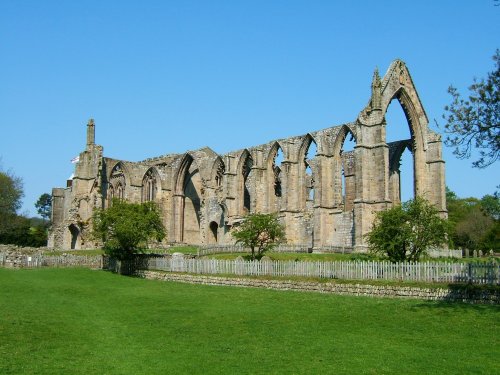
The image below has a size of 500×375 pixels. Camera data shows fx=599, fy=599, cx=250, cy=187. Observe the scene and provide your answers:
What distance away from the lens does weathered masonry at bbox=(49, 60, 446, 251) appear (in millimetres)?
41500

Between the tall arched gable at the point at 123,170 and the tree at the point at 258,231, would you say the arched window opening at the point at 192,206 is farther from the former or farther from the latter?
the tree at the point at 258,231

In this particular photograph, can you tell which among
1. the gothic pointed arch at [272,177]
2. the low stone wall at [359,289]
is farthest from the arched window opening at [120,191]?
the low stone wall at [359,289]

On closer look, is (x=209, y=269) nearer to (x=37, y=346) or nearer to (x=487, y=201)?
(x=37, y=346)

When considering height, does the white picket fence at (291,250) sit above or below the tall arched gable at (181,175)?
below

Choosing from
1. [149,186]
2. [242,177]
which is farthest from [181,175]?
[242,177]

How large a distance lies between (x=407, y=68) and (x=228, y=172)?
18.9 meters

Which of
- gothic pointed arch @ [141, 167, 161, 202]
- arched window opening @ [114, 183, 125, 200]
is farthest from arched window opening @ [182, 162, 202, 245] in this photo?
arched window opening @ [114, 183, 125, 200]

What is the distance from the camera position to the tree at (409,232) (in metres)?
27.2

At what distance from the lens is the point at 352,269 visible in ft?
83.3

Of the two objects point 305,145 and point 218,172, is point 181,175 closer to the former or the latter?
point 218,172

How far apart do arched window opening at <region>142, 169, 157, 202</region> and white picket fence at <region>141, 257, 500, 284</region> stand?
3031cm

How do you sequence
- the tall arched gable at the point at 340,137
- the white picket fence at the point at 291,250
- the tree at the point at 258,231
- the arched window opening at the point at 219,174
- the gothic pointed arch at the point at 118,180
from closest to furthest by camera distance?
the tree at the point at 258,231
the white picket fence at the point at 291,250
the tall arched gable at the point at 340,137
the arched window opening at the point at 219,174
the gothic pointed arch at the point at 118,180

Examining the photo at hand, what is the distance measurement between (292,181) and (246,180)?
376 inches

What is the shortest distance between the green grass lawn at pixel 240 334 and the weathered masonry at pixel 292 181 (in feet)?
65.1
